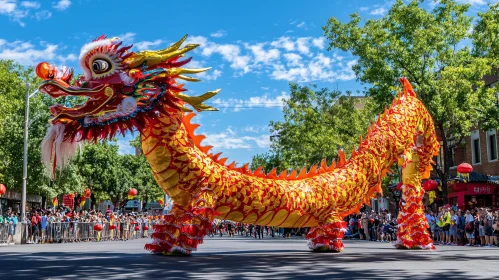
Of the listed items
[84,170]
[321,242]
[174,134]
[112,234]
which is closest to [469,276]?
[321,242]

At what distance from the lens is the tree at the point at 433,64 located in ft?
69.8

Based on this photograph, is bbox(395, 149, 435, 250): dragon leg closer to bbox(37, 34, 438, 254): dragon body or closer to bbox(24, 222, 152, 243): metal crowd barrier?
bbox(37, 34, 438, 254): dragon body

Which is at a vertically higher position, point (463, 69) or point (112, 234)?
point (463, 69)

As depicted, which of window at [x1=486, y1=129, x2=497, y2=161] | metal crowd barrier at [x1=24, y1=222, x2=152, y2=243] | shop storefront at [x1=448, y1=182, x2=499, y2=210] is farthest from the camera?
window at [x1=486, y1=129, x2=497, y2=161]

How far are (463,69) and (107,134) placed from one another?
16.2m

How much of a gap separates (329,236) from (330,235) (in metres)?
0.03

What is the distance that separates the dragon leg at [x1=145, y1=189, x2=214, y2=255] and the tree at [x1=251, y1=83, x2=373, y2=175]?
66.0 feet

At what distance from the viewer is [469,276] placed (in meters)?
7.18

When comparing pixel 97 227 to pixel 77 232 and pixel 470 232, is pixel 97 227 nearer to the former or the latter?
pixel 77 232

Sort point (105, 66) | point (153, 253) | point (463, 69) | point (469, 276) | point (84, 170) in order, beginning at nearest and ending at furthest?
point (469, 276), point (105, 66), point (153, 253), point (463, 69), point (84, 170)

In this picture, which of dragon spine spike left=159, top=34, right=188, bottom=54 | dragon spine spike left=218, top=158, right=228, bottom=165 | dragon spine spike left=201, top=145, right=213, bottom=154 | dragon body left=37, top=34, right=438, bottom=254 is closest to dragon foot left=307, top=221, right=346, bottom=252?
dragon body left=37, top=34, right=438, bottom=254

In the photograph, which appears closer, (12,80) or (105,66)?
(105,66)

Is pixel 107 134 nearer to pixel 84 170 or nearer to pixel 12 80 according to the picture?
pixel 12 80

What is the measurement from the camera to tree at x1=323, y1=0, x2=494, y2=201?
2127cm
